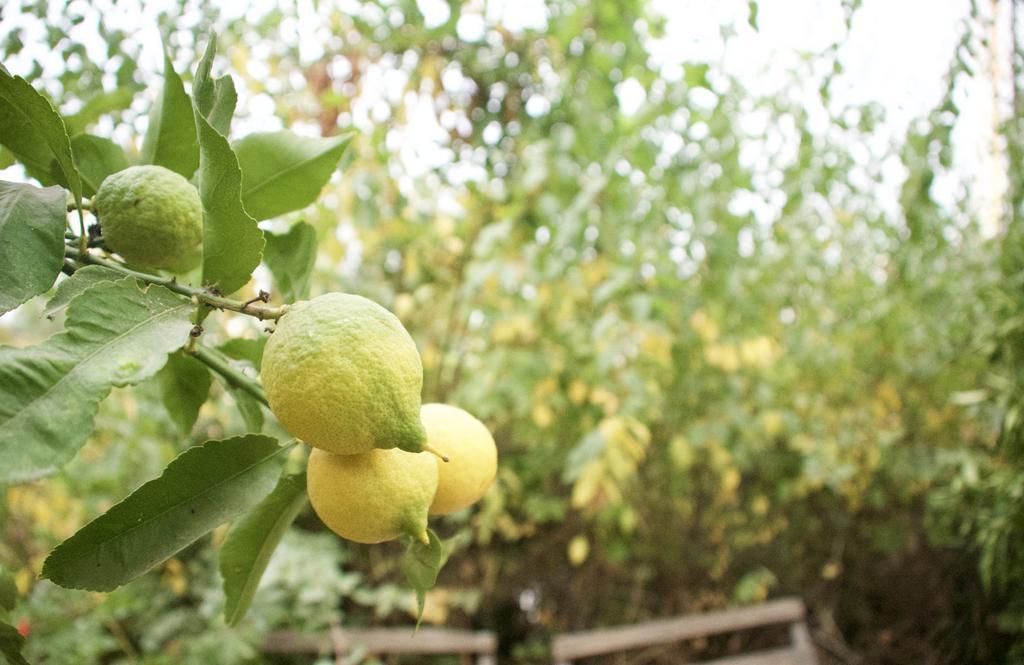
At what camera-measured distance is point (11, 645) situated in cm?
38

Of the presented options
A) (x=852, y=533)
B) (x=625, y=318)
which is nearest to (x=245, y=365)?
(x=625, y=318)

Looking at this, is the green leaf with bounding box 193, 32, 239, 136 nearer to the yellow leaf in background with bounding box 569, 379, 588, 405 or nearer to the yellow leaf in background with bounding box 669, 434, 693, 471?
the yellow leaf in background with bounding box 569, 379, 588, 405

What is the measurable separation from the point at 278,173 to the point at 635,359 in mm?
1263

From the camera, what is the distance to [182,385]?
1.55 ft

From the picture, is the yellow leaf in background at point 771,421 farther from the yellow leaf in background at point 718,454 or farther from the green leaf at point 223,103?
the green leaf at point 223,103

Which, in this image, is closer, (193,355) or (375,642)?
(193,355)

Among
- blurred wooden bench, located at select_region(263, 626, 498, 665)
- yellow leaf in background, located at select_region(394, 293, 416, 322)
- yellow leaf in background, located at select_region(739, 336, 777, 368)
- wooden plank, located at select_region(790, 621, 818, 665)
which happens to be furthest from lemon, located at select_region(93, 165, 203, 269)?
wooden plank, located at select_region(790, 621, 818, 665)

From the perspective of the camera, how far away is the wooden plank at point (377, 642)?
1.63 m

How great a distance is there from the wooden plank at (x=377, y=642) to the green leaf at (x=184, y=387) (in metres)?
1.32

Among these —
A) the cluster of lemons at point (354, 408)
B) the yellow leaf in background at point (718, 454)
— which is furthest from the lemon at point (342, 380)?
the yellow leaf in background at point (718, 454)

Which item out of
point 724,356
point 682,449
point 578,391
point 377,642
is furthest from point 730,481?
point 377,642

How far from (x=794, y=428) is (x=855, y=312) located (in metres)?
0.43

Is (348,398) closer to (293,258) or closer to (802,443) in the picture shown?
(293,258)

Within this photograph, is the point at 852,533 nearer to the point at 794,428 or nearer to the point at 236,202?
the point at 794,428
